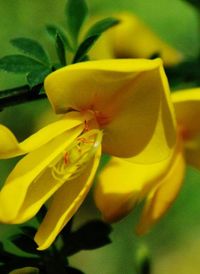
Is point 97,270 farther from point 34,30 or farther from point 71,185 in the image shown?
point 71,185

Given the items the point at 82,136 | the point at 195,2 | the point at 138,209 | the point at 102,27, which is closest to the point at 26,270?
the point at 82,136

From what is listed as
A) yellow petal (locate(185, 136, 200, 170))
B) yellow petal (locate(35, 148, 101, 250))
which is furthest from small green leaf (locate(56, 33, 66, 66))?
yellow petal (locate(185, 136, 200, 170))

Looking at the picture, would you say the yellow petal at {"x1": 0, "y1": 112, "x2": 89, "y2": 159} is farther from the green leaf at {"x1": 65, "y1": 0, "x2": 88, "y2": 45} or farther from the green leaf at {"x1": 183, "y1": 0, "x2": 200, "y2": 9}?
the green leaf at {"x1": 183, "y1": 0, "x2": 200, "y2": 9}

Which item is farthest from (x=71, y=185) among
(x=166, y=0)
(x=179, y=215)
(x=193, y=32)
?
(x=166, y=0)

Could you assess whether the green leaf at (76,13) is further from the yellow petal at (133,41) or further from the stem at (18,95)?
the yellow petal at (133,41)

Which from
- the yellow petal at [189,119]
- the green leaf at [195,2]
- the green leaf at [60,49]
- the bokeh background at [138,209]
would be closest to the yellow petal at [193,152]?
the yellow petal at [189,119]
